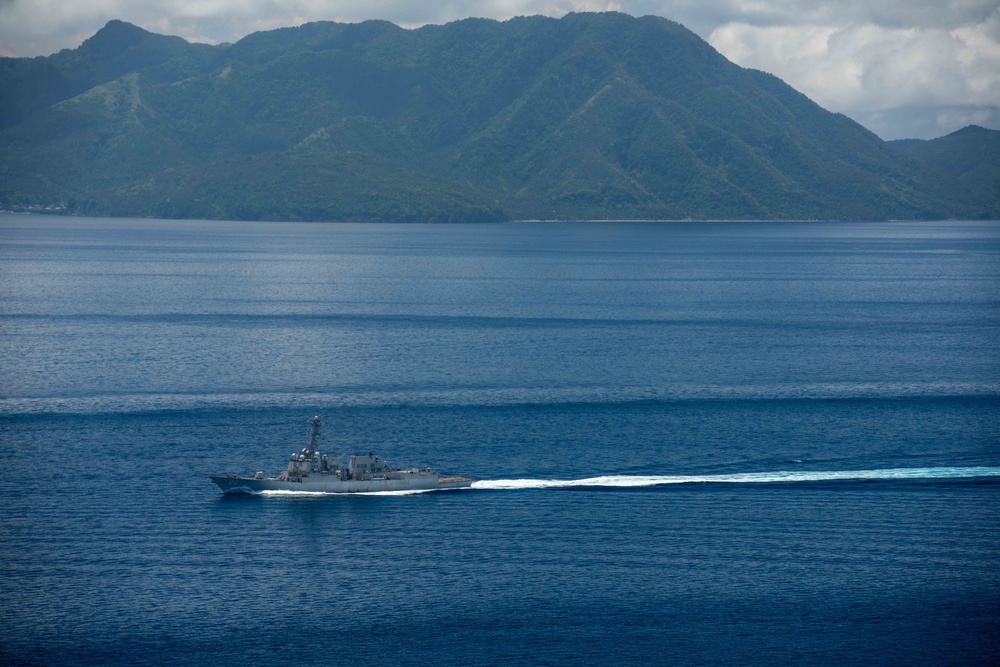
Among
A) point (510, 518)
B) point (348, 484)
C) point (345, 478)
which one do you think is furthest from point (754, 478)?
point (345, 478)

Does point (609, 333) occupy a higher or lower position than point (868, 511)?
higher

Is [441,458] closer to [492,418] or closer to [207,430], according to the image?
[492,418]

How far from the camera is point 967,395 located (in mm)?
145250

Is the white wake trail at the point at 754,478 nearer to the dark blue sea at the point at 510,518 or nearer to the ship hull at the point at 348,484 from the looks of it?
the dark blue sea at the point at 510,518

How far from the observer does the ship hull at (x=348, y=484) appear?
103 metres

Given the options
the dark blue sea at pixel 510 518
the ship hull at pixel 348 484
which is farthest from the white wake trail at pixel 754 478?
the ship hull at pixel 348 484

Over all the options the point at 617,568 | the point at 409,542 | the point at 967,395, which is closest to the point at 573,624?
the point at 617,568

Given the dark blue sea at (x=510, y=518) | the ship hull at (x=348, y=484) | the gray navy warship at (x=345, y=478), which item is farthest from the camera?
the gray navy warship at (x=345, y=478)

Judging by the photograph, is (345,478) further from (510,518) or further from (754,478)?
(754,478)

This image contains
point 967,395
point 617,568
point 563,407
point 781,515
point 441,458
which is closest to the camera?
point 617,568

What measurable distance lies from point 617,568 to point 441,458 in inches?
1239

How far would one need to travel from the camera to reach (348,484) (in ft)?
345

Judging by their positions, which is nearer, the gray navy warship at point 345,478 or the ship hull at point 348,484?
the ship hull at point 348,484

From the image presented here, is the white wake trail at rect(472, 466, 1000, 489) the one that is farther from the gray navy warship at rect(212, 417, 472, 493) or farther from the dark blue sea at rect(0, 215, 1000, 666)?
the gray navy warship at rect(212, 417, 472, 493)
